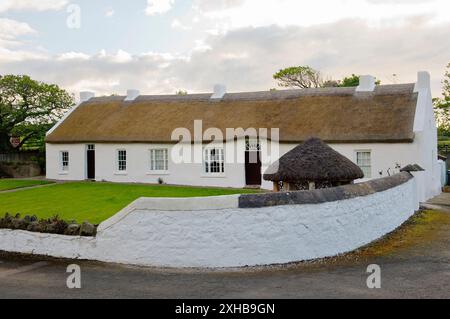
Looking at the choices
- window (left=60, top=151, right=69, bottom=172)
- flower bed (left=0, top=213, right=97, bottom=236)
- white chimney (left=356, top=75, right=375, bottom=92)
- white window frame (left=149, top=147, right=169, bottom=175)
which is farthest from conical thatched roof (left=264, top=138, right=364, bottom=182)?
window (left=60, top=151, right=69, bottom=172)

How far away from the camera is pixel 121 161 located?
31688 millimetres

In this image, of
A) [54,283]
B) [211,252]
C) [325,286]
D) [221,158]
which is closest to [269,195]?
[211,252]

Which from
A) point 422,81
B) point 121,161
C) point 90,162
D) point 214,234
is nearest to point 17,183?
point 90,162

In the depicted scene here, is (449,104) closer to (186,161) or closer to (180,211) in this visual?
(186,161)

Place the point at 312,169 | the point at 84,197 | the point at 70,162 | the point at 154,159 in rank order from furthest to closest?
the point at 70,162, the point at 154,159, the point at 84,197, the point at 312,169

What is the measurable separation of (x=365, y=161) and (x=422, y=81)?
5341 mm

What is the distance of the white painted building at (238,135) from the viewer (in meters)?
24.9

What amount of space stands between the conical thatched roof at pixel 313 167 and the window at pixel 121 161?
19.2 meters

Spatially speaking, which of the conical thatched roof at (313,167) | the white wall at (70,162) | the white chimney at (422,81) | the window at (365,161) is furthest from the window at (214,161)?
the conical thatched roof at (313,167)

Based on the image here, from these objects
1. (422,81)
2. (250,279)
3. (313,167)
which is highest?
(422,81)

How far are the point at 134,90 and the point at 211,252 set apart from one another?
26.6 metres

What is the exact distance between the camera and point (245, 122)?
28.5 metres

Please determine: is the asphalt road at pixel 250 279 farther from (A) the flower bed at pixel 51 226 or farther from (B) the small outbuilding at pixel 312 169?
(B) the small outbuilding at pixel 312 169

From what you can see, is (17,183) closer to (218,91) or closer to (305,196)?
(218,91)
